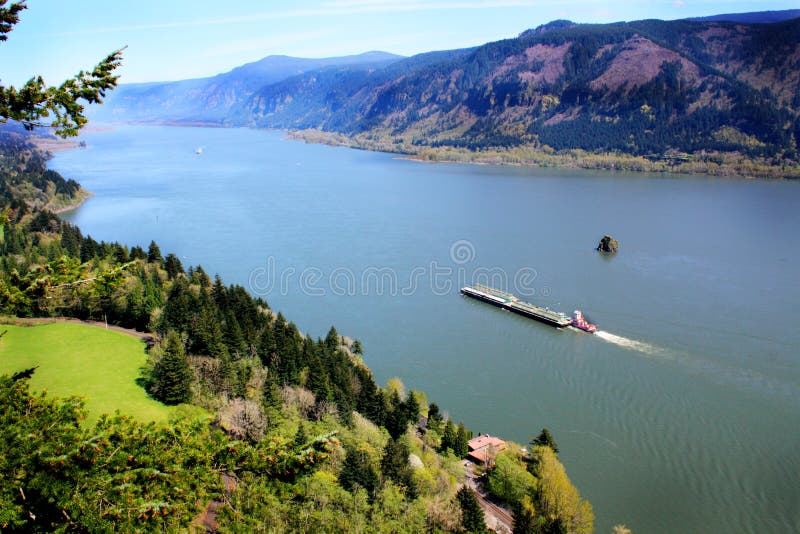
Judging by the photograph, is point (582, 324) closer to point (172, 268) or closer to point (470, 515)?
point (470, 515)

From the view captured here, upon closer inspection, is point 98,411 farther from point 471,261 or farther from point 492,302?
point 471,261

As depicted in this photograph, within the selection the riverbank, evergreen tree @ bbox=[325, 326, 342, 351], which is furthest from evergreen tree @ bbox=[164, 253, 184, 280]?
the riverbank

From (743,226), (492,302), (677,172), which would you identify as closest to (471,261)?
(492,302)

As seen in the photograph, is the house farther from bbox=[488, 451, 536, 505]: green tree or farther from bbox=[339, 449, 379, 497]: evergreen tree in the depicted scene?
bbox=[339, 449, 379, 497]: evergreen tree

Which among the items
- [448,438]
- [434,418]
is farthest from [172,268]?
[448,438]

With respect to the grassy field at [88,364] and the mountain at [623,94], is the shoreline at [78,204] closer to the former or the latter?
the grassy field at [88,364]

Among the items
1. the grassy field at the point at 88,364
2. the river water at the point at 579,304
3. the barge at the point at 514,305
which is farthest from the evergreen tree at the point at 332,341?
the barge at the point at 514,305
